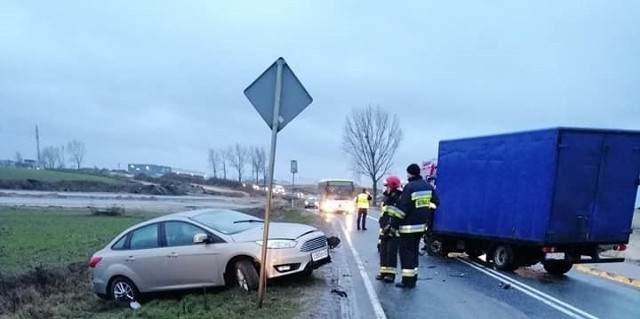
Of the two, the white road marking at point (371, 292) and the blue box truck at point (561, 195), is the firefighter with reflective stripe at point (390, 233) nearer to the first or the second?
the white road marking at point (371, 292)

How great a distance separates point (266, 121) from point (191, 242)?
9.54 feet

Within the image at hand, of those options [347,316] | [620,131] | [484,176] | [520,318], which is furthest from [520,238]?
[347,316]

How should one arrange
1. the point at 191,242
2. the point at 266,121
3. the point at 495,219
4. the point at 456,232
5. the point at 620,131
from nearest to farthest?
the point at 266,121
the point at 191,242
the point at 620,131
the point at 495,219
the point at 456,232

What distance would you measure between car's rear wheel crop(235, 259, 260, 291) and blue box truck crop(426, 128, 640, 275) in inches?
216

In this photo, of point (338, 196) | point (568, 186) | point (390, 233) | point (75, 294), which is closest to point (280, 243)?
point (390, 233)

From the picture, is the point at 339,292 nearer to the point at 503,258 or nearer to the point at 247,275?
the point at 247,275

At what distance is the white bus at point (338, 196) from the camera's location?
3622 cm

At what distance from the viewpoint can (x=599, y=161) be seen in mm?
9820

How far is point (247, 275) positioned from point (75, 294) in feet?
12.9

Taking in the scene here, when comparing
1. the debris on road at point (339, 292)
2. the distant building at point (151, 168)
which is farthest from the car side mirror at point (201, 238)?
the distant building at point (151, 168)

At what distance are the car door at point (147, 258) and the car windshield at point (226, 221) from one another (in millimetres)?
786

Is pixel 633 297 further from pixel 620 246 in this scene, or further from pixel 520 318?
pixel 520 318

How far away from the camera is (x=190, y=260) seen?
8188 millimetres

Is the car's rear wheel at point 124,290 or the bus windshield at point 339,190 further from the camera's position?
the bus windshield at point 339,190
